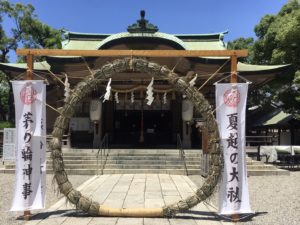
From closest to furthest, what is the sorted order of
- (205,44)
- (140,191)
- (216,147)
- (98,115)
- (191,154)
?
(216,147) → (140,191) → (191,154) → (98,115) → (205,44)

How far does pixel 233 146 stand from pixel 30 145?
12.2 ft

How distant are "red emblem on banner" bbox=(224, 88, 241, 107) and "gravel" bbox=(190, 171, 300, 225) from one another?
7.05 feet

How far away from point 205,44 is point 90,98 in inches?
387

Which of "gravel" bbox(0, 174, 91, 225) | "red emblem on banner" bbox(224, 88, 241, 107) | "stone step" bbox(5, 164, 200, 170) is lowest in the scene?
"gravel" bbox(0, 174, 91, 225)

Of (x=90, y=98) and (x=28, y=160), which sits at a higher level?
(x=90, y=98)

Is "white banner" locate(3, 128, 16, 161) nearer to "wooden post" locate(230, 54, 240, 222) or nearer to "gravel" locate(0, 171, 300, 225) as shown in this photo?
"gravel" locate(0, 171, 300, 225)

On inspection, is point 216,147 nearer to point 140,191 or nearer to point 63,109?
point 63,109

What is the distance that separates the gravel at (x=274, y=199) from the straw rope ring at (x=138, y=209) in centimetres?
99

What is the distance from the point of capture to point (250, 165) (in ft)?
48.3

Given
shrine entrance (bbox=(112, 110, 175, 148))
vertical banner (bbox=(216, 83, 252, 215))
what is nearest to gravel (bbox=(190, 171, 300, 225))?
vertical banner (bbox=(216, 83, 252, 215))

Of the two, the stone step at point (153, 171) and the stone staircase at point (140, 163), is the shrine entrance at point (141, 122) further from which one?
the stone step at point (153, 171)

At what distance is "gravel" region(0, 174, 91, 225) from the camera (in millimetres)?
6675

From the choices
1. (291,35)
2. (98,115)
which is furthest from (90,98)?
(291,35)

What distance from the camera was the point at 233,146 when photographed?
6.57 m
